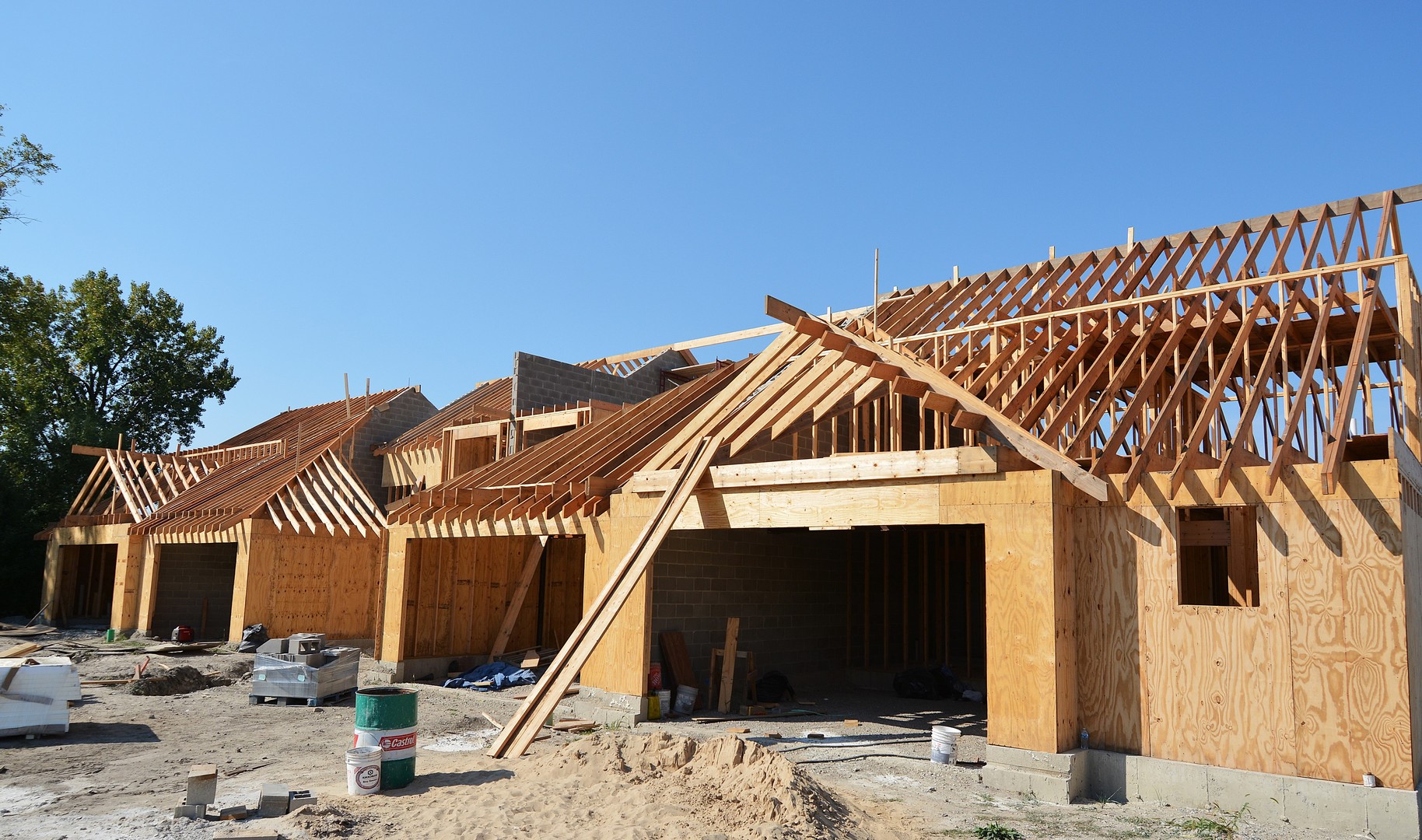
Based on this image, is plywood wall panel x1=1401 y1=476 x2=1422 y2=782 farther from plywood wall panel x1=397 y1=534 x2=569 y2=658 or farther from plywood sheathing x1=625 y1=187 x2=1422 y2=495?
plywood wall panel x1=397 y1=534 x2=569 y2=658

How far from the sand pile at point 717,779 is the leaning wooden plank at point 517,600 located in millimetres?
8667

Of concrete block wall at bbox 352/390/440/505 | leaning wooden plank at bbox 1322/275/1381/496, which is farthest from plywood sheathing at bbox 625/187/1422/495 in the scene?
concrete block wall at bbox 352/390/440/505

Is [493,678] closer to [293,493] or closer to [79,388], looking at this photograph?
[293,493]

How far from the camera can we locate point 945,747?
9.83 m

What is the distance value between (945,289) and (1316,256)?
5100 millimetres

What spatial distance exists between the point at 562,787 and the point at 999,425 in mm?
5494

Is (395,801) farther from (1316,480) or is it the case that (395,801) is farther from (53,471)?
(53,471)

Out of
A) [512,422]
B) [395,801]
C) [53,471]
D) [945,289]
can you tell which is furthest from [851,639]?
[53,471]

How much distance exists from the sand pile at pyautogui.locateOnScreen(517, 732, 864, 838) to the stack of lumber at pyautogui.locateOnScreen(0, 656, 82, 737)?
20.6 ft

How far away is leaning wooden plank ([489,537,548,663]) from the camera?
17.3 m

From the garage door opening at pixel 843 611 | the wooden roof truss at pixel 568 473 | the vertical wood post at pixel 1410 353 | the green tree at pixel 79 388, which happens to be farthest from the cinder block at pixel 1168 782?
the green tree at pixel 79 388

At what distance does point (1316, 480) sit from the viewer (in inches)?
317

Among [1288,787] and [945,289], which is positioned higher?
[945,289]

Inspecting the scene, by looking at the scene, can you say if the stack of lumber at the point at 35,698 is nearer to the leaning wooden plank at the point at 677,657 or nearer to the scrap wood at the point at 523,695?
the scrap wood at the point at 523,695
